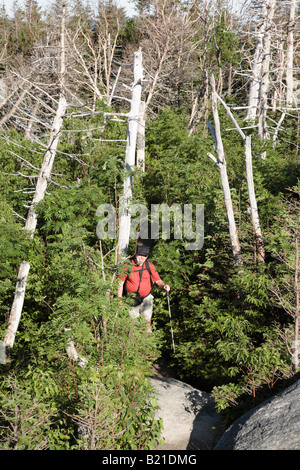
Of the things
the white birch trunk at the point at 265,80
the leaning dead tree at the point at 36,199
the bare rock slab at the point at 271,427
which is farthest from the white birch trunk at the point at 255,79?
the bare rock slab at the point at 271,427

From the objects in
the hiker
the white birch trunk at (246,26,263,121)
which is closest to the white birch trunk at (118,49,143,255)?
the hiker

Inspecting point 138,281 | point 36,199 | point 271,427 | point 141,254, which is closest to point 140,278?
point 138,281

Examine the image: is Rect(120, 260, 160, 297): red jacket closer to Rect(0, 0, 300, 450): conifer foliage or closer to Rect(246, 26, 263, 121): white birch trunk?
Rect(0, 0, 300, 450): conifer foliage

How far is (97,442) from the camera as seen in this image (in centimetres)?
413

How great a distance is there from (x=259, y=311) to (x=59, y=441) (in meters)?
3.96

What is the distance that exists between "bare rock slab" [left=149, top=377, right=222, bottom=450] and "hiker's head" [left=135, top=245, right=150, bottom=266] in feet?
6.36

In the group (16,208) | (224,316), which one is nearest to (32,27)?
(16,208)

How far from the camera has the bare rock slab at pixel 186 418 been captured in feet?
19.1

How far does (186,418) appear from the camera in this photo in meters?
6.17

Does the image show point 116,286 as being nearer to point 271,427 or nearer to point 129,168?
point 271,427

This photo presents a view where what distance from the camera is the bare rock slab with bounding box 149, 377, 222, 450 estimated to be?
5832mm

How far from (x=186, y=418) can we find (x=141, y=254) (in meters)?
2.55

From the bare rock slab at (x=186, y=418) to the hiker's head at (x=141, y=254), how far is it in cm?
194
